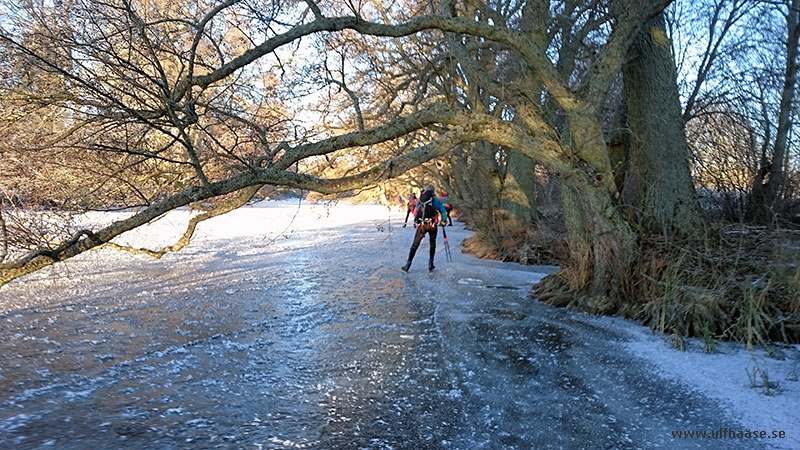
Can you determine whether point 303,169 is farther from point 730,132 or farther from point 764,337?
point 730,132

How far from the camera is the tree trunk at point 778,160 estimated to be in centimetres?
975

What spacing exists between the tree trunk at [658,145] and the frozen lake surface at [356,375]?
217 cm

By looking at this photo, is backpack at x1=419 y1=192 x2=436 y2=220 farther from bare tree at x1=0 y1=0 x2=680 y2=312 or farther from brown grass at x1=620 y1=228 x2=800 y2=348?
brown grass at x1=620 y1=228 x2=800 y2=348

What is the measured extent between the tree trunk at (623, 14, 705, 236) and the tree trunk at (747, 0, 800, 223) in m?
2.54

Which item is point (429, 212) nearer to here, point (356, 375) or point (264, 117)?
point (264, 117)

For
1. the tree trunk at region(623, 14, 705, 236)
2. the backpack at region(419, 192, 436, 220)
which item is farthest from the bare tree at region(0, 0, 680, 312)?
the backpack at region(419, 192, 436, 220)

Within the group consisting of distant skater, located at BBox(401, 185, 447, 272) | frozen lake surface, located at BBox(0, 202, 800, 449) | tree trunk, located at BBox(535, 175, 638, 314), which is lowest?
frozen lake surface, located at BBox(0, 202, 800, 449)

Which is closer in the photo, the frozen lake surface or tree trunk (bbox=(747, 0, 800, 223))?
the frozen lake surface

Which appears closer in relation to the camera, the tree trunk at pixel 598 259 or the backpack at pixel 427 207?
the tree trunk at pixel 598 259

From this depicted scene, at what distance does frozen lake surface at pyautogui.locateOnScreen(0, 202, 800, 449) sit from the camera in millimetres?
4008

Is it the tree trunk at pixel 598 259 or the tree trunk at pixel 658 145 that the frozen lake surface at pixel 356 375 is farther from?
the tree trunk at pixel 658 145

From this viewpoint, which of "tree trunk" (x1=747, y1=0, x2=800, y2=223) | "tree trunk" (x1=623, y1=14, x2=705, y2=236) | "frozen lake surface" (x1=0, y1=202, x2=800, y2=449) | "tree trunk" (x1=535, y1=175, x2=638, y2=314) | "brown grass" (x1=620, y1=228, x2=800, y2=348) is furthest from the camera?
"tree trunk" (x1=747, y1=0, x2=800, y2=223)

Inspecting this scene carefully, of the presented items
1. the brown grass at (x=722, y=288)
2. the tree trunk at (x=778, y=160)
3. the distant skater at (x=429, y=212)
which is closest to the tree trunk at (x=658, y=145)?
the brown grass at (x=722, y=288)

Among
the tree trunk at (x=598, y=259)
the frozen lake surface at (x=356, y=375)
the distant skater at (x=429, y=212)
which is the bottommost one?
the frozen lake surface at (x=356, y=375)
